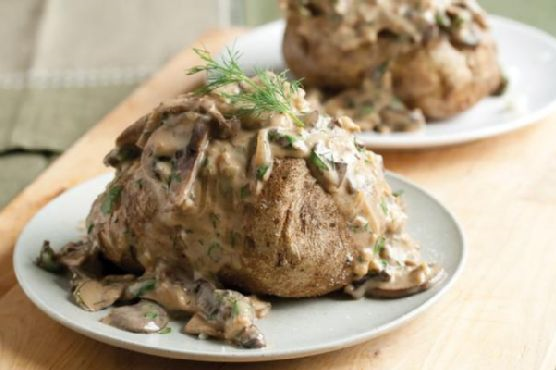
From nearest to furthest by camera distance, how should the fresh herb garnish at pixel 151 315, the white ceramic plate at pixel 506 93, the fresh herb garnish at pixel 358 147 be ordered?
1. the fresh herb garnish at pixel 151 315
2. the fresh herb garnish at pixel 358 147
3. the white ceramic plate at pixel 506 93

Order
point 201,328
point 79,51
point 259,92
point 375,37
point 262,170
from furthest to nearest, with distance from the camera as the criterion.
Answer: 1. point 79,51
2. point 375,37
3. point 259,92
4. point 262,170
5. point 201,328

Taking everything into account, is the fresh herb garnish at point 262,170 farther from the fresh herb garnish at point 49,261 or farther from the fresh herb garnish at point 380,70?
the fresh herb garnish at point 380,70

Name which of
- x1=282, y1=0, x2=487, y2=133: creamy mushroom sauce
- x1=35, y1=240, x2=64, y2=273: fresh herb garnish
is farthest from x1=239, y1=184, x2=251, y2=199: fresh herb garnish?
x1=282, y1=0, x2=487, y2=133: creamy mushroom sauce

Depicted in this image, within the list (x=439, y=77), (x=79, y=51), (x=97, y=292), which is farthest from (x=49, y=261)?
(x=79, y=51)

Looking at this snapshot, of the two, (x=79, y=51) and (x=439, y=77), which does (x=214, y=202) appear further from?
(x=79, y=51)

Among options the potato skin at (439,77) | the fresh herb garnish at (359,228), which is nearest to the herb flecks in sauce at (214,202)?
the fresh herb garnish at (359,228)

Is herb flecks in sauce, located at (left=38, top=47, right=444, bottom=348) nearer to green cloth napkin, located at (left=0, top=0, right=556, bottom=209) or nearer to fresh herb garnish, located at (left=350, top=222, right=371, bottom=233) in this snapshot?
fresh herb garnish, located at (left=350, top=222, right=371, bottom=233)
